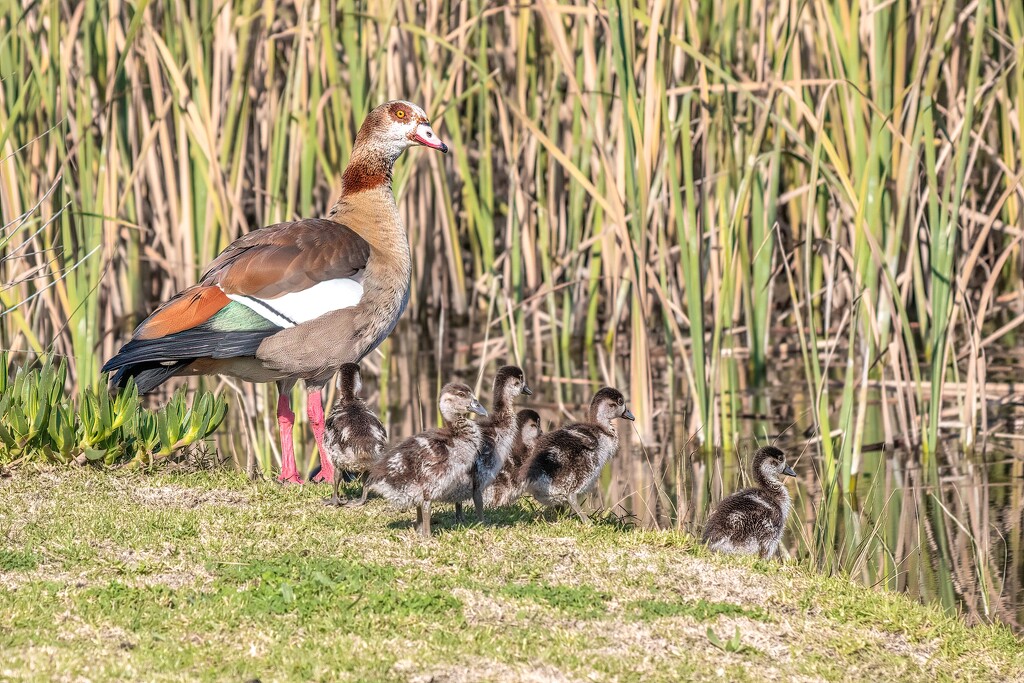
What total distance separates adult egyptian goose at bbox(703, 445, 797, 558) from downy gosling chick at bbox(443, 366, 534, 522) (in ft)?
3.45

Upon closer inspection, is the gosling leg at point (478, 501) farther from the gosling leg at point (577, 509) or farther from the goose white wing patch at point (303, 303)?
the goose white wing patch at point (303, 303)

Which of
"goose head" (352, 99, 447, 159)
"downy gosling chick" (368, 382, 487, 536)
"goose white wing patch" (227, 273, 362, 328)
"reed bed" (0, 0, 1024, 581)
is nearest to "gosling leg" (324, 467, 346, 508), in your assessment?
"downy gosling chick" (368, 382, 487, 536)

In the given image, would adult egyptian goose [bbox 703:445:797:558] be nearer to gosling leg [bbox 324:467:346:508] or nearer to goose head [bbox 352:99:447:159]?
gosling leg [bbox 324:467:346:508]

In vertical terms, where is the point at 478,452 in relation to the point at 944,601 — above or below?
above

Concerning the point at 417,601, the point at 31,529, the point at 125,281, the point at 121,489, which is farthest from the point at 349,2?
the point at 417,601

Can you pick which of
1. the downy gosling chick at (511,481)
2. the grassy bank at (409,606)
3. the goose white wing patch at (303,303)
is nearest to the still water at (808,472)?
the downy gosling chick at (511,481)

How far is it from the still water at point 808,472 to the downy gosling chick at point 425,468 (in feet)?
4.48

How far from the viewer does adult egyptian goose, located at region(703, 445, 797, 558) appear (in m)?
6.29

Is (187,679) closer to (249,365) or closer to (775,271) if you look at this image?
(249,365)

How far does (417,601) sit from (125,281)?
7.17 m

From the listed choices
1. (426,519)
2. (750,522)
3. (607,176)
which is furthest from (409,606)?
(607,176)

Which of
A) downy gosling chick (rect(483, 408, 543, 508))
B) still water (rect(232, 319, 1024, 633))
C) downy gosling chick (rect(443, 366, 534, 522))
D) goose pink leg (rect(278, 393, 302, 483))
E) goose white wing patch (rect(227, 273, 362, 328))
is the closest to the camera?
A: downy gosling chick (rect(443, 366, 534, 522))

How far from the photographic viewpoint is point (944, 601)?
665cm

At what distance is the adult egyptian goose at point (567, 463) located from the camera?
664cm
